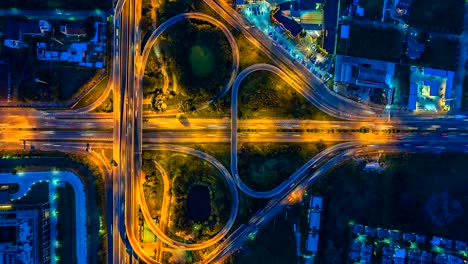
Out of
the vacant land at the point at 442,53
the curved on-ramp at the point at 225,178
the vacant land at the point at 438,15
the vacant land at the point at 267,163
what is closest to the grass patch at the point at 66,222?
the curved on-ramp at the point at 225,178

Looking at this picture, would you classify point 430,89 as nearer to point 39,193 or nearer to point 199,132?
point 199,132

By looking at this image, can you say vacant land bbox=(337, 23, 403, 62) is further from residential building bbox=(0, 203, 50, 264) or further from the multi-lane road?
residential building bbox=(0, 203, 50, 264)

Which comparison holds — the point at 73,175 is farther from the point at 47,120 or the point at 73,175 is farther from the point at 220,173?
the point at 220,173

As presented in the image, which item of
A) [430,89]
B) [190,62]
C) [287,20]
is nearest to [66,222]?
[190,62]

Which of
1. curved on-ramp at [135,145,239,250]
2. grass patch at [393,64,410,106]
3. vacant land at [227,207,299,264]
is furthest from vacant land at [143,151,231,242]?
grass patch at [393,64,410,106]

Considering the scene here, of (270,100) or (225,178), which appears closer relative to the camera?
(270,100)
